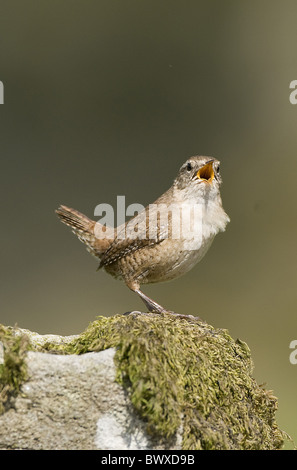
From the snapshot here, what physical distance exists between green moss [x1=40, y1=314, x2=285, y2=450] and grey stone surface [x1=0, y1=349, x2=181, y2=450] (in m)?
0.04

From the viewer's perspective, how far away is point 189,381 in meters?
1.98

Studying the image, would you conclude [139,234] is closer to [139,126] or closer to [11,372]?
[11,372]

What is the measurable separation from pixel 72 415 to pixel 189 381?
371 millimetres

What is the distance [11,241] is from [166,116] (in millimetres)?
2027

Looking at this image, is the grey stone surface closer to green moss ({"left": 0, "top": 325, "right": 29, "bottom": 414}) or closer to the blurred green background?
green moss ({"left": 0, "top": 325, "right": 29, "bottom": 414})

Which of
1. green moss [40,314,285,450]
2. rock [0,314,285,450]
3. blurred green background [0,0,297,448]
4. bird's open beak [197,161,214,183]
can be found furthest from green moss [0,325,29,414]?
blurred green background [0,0,297,448]

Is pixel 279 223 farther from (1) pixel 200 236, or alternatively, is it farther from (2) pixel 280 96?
(1) pixel 200 236

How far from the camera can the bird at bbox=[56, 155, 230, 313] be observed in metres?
2.94

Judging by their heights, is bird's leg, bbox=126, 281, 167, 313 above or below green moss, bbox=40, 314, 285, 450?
above

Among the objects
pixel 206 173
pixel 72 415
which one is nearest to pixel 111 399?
pixel 72 415

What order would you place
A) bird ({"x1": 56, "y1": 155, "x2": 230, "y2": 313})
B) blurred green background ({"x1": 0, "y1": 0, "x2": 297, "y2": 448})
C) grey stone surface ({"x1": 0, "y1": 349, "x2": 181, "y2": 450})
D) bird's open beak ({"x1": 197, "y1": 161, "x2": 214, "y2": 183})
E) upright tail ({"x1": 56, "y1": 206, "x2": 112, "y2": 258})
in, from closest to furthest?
grey stone surface ({"x1": 0, "y1": 349, "x2": 181, "y2": 450}) < bird ({"x1": 56, "y1": 155, "x2": 230, "y2": 313}) < bird's open beak ({"x1": 197, "y1": 161, "x2": 214, "y2": 183}) < upright tail ({"x1": 56, "y1": 206, "x2": 112, "y2": 258}) < blurred green background ({"x1": 0, "y1": 0, "x2": 297, "y2": 448})

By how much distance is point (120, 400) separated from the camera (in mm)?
1813

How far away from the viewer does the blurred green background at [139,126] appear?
6566 mm

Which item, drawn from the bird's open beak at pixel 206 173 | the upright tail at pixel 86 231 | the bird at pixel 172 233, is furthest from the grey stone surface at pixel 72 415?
the upright tail at pixel 86 231
